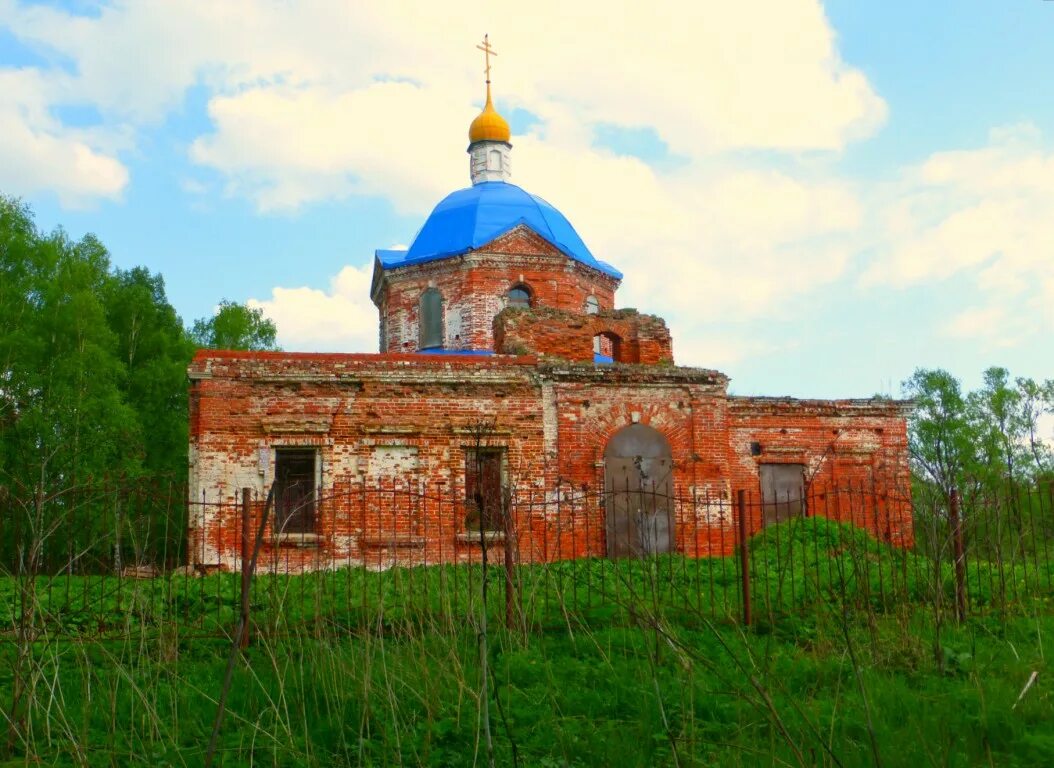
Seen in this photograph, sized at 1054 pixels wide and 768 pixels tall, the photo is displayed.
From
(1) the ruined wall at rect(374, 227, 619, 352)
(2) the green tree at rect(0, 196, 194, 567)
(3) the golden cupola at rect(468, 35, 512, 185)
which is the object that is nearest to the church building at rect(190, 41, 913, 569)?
(1) the ruined wall at rect(374, 227, 619, 352)

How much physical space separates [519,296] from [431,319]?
7.24ft

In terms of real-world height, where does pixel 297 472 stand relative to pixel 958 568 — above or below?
above

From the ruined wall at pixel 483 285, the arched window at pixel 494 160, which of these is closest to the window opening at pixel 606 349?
the ruined wall at pixel 483 285

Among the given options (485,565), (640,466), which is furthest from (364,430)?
(485,565)

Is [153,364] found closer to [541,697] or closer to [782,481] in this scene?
[782,481]

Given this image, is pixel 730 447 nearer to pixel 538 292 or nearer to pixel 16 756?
pixel 538 292

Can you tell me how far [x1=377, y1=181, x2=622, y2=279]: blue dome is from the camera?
2312 centimetres

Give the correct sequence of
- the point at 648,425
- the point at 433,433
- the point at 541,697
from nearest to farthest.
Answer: the point at 541,697 < the point at 433,433 < the point at 648,425

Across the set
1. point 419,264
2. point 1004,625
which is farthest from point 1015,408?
point 1004,625

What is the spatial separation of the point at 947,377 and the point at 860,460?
67.2ft

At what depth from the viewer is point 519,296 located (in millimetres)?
22859

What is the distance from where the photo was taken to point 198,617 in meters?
8.95

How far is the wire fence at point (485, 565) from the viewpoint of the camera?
19.9 ft

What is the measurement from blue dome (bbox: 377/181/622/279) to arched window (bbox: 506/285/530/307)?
1.31 m
